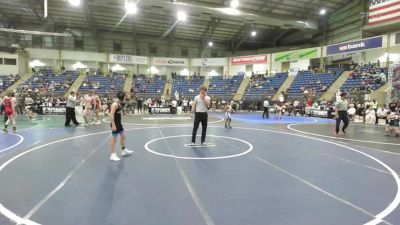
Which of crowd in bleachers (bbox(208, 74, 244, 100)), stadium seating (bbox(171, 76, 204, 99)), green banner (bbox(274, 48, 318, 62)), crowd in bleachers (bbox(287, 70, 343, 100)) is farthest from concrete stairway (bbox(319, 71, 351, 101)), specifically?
stadium seating (bbox(171, 76, 204, 99))

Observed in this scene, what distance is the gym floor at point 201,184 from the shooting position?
12.9ft

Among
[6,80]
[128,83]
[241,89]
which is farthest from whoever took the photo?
[128,83]

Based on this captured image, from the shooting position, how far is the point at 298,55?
35969 millimetres

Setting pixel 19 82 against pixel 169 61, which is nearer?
pixel 19 82

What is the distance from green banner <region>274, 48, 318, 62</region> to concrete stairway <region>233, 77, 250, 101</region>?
4814 mm

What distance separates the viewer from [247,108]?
32562 mm

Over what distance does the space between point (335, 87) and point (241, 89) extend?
11.7 metres

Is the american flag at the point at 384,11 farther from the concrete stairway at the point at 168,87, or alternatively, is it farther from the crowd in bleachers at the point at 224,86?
the concrete stairway at the point at 168,87

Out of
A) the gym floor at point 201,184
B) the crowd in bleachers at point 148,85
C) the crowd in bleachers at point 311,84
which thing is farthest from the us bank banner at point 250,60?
the gym floor at point 201,184

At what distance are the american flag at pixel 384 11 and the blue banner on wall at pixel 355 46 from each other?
1826mm

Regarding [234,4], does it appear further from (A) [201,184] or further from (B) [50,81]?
(A) [201,184]

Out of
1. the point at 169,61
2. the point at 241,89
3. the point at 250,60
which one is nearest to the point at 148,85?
the point at 169,61

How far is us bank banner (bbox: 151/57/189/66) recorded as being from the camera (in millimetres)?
43469

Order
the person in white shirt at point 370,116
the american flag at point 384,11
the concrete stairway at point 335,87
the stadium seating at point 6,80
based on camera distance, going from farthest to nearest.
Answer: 1. the stadium seating at point 6,80
2. the concrete stairway at point 335,87
3. the american flag at point 384,11
4. the person in white shirt at point 370,116
